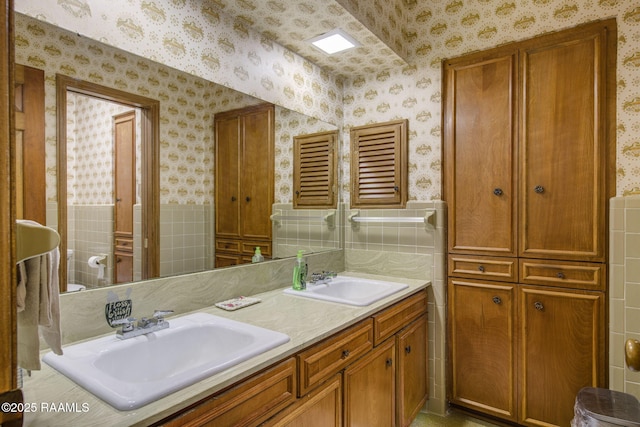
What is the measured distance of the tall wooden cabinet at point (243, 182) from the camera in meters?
1.79

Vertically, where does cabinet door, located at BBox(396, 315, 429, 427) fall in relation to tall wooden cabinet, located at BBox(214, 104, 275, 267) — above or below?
below

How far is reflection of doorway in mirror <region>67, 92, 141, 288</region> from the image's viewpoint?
1.25 m

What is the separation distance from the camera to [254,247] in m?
1.99

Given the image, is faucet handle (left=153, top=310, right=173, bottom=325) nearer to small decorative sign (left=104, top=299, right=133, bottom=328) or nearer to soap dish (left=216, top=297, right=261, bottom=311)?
small decorative sign (left=104, top=299, right=133, bottom=328)

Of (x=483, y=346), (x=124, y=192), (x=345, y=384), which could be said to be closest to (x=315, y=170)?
(x=124, y=192)

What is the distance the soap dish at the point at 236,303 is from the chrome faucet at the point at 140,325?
301mm

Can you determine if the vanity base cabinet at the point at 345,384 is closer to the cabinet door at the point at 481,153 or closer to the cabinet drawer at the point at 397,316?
the cabinet drawer at the point at 397,316

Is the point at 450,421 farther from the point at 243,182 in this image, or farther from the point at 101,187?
the point at 101,187

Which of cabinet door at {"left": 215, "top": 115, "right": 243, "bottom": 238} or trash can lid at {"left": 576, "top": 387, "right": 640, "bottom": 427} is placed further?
cabinet door at {"left": 215, "top": 115, "right": 243, "bottom": 238}

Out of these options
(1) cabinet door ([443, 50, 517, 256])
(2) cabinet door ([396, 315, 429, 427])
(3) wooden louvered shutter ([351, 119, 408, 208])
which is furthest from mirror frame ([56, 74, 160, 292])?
(1) cabinet door ([443, 50, 517, 256])

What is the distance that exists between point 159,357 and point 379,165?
1785mm

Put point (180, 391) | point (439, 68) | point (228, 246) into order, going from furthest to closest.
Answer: point (439, 68) → point (228, 246) → point (180, 391)

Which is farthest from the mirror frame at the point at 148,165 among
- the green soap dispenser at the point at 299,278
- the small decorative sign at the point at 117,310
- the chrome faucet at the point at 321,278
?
the chrome faucet at the point at 321,278

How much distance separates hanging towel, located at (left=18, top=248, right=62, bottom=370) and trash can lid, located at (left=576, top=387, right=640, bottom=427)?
1.96 meters
